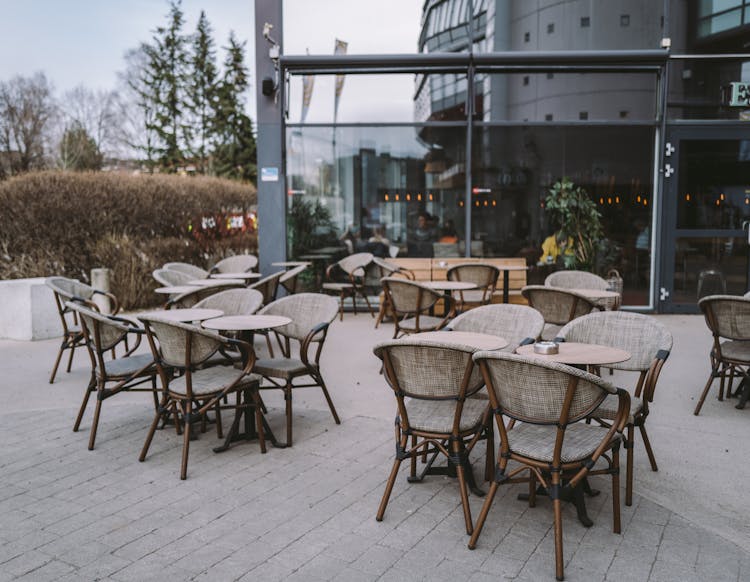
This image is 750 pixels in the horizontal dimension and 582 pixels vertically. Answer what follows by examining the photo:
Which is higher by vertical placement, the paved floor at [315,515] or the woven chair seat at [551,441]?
the woven chair seat at [551,441]

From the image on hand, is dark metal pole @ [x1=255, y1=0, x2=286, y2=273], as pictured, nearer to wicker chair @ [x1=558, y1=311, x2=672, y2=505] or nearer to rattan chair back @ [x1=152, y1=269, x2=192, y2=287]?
rattan chair back @ [x1=152, y1=269, x2=192, y2=287]

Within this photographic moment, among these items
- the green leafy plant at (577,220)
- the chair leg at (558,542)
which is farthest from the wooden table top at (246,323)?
the green leafy plant at (577,220)

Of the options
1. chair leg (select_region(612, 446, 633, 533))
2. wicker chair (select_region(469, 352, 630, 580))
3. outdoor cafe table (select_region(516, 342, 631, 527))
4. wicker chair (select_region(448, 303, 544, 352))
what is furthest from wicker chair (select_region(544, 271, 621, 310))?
wicker chair (select_region(469, 352, 630, 580))

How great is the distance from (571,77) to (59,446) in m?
8.84

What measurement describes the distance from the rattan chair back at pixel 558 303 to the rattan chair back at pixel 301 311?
2119mm

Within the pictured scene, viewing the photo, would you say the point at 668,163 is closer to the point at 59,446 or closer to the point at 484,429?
the point at 484,429

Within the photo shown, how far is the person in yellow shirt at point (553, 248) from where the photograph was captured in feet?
33.6

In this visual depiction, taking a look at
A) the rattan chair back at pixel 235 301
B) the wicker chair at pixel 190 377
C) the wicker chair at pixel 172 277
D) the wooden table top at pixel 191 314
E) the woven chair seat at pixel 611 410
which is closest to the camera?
the woven chair seat at pixel 611 410

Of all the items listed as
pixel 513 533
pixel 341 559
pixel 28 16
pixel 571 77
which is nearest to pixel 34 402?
pixel 341 559

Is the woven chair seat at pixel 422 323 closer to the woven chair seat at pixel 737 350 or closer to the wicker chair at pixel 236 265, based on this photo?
Answer: the woven chair seat at pixel 737 350

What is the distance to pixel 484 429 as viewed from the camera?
346 cm

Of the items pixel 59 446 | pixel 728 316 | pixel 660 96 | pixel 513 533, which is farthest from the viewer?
pixel 660 96

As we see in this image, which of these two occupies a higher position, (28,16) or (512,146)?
(28,16)

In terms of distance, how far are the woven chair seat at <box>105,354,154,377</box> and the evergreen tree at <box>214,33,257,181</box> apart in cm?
2658
